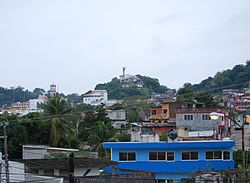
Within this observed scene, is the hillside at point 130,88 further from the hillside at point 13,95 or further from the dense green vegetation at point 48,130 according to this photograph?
the dense green vegetation at point 48,130

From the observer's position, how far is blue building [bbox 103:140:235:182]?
28406mm

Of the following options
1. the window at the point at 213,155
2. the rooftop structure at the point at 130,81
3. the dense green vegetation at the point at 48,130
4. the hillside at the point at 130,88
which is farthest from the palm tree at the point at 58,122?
the rooftop structure at the point at 130,81

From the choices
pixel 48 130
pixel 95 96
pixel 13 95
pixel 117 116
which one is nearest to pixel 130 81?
pixel 95 96

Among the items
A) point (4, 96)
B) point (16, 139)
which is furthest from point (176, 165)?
point (4, 96)

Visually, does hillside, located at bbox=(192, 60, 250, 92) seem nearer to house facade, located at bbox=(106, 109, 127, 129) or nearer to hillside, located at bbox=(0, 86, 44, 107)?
house facade, located at bbox=(106, 109, 127, 129)

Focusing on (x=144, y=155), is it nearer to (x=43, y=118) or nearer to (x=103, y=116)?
(x=43, y=118)

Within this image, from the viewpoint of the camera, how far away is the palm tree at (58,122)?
37.2m

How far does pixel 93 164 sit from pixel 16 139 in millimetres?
15227

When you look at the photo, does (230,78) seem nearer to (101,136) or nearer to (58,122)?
(101,136)

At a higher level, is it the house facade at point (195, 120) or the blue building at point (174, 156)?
the house facade at point (195, 120)

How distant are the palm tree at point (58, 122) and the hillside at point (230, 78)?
48.0 m

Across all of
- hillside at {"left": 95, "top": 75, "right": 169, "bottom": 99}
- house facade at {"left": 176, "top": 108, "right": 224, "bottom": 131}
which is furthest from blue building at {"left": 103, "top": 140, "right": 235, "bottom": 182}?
hillside at {"left": 95, "top": 75, "right": 169, "bottom": 99}

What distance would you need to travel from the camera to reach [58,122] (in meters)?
37.8

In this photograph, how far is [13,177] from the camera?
57.8 feet
